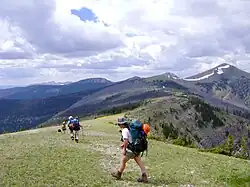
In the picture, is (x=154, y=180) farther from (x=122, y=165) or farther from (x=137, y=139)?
(x=137, y=139)

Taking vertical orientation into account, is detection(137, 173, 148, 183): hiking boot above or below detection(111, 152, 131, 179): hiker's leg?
below

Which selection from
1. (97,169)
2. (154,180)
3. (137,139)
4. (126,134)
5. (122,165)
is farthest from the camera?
(97,169)

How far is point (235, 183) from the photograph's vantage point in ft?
86.9

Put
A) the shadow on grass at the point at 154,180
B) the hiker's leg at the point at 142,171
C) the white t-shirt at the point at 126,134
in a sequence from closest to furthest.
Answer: the white t-shirt at the point at 126,134
the hiker's leg at the point at 142,171
the shadow on grass at the point at 154,180

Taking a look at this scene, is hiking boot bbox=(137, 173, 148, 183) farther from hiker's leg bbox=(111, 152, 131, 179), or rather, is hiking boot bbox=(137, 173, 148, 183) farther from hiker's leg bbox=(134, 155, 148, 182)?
hiker's leg bbox=(111, 152, 131, 179)

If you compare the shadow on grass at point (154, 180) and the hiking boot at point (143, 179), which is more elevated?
the hiking boot at point (143, 179)

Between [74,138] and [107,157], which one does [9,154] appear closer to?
[107,157]

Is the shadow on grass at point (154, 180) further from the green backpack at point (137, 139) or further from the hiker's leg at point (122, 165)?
the green backpack at point (137, 139)

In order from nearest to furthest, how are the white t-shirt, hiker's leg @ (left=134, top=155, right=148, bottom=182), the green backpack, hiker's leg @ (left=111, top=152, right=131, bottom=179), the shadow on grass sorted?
1. the white t-shirt
2. the green backpack
3. hiker's leg @ (left=111, top=152, right=131, bottom=179)
4. hiker's leg @ (left=134, top=155, right=148, bottom=182)
5. the shadow on grass

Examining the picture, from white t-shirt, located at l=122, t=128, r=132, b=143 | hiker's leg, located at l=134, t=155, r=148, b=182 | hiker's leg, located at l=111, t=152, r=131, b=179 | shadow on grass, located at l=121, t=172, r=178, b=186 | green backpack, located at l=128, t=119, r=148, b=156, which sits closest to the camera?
white t-shirt, located at l=122, t=128, r=132, b=143

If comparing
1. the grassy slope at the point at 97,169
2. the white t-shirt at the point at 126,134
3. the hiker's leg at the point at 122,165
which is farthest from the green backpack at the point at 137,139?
the grassy slope at the point at 97,169

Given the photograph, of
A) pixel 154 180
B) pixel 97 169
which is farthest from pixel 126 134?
pixel 97 169

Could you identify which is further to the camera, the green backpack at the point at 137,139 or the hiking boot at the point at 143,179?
the hiking boot at the point at 143,179

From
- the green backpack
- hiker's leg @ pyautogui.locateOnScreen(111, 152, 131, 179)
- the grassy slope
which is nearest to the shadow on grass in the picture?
the grassy slope
